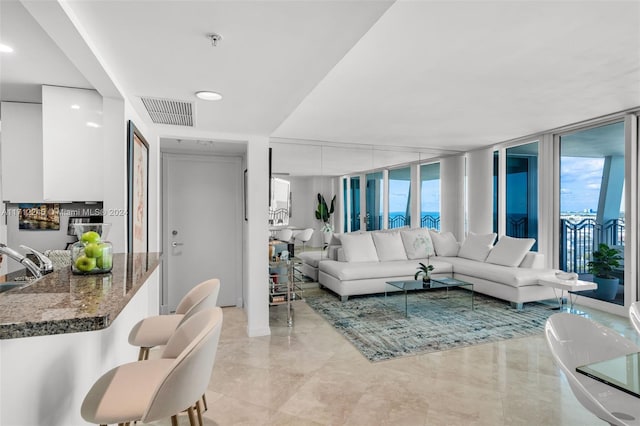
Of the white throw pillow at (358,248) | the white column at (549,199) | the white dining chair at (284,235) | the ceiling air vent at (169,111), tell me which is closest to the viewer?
the ceiling air vent at (169,111)

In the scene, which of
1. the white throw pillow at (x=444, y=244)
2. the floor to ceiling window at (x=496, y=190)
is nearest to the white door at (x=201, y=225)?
the white throw pillow at (x=444, y=244)

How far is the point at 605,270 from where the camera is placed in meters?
4.63

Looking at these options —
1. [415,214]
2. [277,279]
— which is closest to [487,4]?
[277,279]

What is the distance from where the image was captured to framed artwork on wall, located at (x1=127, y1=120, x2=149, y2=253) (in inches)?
95.8

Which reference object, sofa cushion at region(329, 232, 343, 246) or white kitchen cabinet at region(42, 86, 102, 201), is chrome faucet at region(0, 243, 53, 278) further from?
sofa cushion at region(329, 232, 343, 246)

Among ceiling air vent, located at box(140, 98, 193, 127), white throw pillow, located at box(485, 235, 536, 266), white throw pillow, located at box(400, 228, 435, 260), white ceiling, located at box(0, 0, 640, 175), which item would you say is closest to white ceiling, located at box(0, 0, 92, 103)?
white ceiling, located at box(0, 0, 640, 175)

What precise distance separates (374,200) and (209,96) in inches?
153

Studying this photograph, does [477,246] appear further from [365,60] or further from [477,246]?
[365,60]

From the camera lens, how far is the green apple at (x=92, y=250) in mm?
1598

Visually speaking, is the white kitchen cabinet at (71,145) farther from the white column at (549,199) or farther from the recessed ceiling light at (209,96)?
the white column at (549,199)

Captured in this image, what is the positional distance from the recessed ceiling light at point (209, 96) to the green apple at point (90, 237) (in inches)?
47.6

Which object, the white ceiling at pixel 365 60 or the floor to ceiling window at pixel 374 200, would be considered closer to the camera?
the white ceiling at pixel 365 60

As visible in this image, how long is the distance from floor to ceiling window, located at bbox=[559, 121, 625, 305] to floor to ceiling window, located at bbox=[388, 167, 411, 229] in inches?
89.7

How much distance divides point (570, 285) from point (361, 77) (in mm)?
3498
